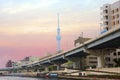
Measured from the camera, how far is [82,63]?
193 metres

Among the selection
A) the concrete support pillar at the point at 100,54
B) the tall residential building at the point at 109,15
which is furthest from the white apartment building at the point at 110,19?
the concrete support pillar at the point at 100,54

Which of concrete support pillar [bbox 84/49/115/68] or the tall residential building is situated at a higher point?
the tall residential building

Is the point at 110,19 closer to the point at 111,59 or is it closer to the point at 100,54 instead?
the point at 111,59

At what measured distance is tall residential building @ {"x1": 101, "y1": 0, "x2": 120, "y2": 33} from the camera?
7047 inches

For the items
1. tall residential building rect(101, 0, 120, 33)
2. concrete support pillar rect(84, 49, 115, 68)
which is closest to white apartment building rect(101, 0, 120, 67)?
tall residential building rect(101, 0, 120, 33)

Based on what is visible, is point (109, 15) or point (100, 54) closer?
point (100, 54)

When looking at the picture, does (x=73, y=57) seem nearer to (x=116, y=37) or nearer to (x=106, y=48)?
(x=106, y=48)

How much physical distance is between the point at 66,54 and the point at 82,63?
2712 centimetres

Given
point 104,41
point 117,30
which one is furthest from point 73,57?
point 117,30

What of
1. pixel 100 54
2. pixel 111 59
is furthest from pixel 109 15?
pixel 100 54

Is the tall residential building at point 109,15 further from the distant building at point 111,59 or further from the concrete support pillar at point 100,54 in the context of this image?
the concrete support pillar at point 100,54

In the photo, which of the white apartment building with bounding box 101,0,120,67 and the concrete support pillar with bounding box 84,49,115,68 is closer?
the concrete support pillar with bounding box 84,49,115,68

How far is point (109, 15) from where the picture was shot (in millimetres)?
183750

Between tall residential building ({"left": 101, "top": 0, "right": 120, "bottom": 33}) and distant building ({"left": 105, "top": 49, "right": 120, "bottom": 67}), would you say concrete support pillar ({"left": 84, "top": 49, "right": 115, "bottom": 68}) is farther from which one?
tall residential building ({"left": 101, "top": 0, "right": 120, "bottom": 33})
